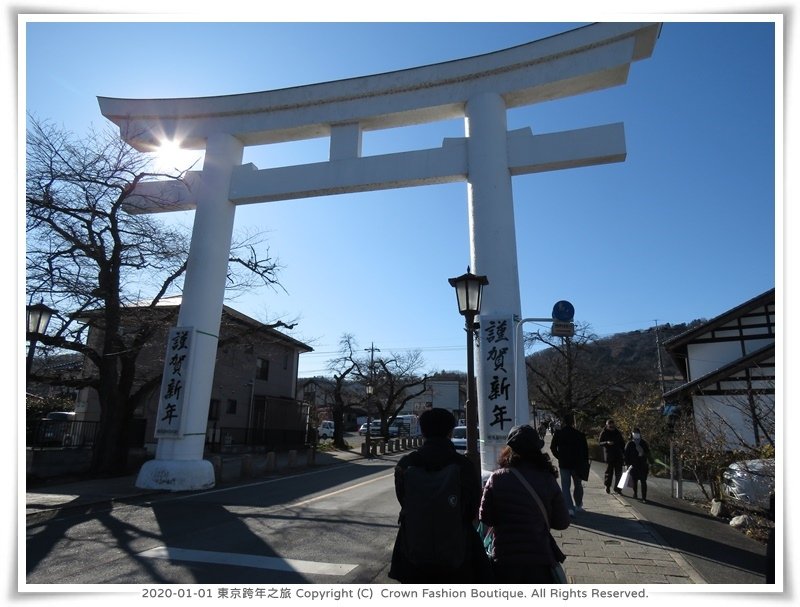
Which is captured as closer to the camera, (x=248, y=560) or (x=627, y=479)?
(x=248, y=560)

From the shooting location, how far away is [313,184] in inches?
443

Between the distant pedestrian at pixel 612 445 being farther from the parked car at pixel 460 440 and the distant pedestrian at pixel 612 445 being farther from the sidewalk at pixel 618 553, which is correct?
the parked car at pixel 460 440

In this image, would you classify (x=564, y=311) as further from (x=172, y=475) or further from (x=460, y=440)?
(x=460, y=440)

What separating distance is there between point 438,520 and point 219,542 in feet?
16.2

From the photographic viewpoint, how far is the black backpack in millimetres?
2834

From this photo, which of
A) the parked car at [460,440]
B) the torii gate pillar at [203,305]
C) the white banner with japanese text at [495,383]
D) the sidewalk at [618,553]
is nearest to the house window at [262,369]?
the parked car at [460,440]

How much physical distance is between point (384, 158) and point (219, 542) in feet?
25.9

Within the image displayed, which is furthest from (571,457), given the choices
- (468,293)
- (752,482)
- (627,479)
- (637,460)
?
(627,479)

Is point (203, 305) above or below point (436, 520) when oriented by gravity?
above

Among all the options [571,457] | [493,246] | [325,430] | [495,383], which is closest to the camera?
[571,457]

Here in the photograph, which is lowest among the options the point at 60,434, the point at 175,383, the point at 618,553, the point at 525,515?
the point at 60,434

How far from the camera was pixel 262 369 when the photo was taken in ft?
93.9

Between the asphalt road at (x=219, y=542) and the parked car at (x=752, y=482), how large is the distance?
5.75 m

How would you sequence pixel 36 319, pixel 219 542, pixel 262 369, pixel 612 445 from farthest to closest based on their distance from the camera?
pixel 262 369, pixel 612 445, pixel 36 319, pixel 219 542
